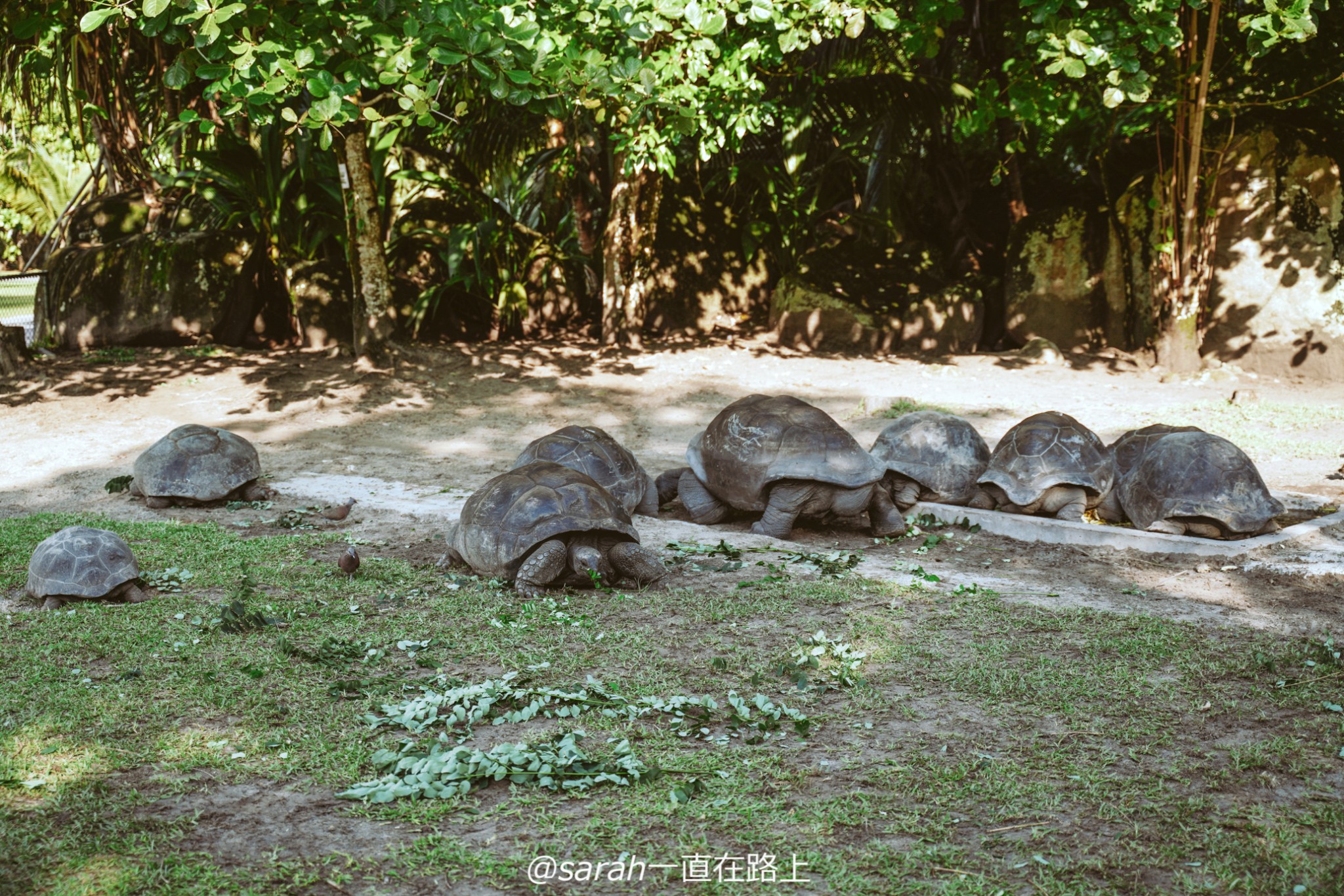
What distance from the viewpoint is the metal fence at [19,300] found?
12.5 meters

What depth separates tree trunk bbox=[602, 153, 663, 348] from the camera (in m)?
11.8

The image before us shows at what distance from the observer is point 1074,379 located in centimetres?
1068

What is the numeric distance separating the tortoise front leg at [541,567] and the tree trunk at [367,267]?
Result: 21.6ft

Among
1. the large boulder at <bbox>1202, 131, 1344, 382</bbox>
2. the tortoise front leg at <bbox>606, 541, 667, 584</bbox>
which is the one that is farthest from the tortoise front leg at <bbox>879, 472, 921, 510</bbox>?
the large boulder at <bbox>1202, 131, 1344, 382</bbox>

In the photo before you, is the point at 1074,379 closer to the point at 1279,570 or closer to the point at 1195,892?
the point at 1279,570

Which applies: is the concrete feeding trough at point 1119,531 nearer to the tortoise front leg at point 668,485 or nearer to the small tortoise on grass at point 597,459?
the tortoise front leg at point 668,485

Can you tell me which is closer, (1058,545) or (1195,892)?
(1195,892)

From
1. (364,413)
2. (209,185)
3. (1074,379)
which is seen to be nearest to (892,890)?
(364,413)

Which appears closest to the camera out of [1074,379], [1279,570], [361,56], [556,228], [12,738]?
[12,738]

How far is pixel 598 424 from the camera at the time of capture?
363 inches

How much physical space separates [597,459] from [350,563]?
1.48 metres

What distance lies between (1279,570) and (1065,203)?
29.3 feet

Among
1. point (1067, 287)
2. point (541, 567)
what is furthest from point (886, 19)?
point (1067, 287)

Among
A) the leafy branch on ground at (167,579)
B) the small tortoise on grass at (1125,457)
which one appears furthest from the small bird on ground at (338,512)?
the small tortoise on grass at (1125,457)
